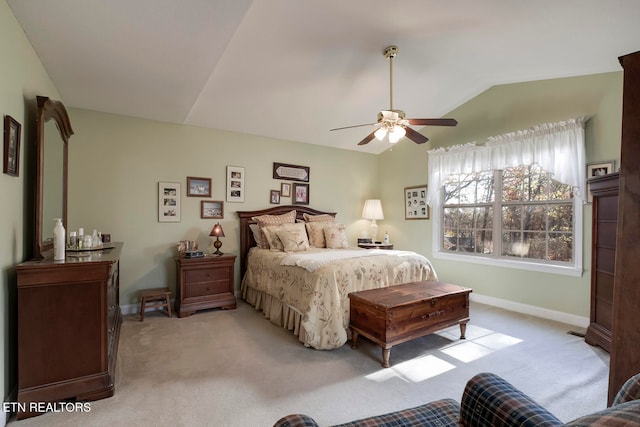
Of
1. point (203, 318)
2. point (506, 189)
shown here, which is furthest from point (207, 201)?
point (506, 189)

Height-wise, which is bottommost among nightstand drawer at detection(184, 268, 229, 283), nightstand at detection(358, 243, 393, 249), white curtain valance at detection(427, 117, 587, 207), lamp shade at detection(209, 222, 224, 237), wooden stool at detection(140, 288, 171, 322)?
wooden stool at detection(140, 288, 171, 322)

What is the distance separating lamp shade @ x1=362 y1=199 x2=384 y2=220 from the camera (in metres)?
5.66

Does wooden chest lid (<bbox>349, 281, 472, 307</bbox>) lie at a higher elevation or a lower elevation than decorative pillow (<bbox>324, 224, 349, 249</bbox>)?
lower

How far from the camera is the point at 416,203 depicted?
5281 mm

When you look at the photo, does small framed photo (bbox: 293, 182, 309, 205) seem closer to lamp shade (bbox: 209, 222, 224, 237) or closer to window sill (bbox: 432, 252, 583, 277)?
lamp shade (bbox: 209, 222, 224, 237)

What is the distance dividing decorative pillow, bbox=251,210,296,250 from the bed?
0.13 meters

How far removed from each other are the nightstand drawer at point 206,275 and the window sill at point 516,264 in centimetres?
337

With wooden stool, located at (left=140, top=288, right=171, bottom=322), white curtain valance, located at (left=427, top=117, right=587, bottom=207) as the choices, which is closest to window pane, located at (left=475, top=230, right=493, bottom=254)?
white curtain valance, located at (left=427, top=117, right=587, bottom=207)

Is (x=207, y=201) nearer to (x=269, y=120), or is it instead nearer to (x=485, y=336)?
(x=269, y=120)

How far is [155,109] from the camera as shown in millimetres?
3617

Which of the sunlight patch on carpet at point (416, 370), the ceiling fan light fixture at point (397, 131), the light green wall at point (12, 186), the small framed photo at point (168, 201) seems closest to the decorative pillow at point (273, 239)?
the small framed photo at point (168, 201)

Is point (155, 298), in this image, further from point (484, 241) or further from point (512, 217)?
→ point (512, 217)

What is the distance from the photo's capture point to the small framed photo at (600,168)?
320cm

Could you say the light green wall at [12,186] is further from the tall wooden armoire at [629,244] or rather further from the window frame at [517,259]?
the window frame at [517,259]
